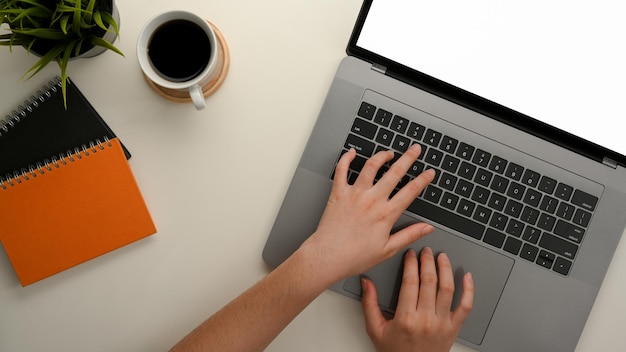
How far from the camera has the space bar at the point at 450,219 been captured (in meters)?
0.65

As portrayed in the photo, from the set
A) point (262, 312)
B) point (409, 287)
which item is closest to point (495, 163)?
point (409, 287)

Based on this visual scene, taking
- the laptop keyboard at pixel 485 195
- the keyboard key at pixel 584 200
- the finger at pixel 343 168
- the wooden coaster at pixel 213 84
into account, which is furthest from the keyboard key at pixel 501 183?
the wooden coaster at pixel 213 84

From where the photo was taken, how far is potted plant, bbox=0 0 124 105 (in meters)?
0.51

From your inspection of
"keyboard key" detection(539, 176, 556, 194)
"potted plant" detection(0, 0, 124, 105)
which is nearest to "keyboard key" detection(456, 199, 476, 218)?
"keyboard key" detection(539, 176, 556, 194)

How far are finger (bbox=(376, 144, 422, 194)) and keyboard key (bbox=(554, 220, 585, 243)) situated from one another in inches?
9.2

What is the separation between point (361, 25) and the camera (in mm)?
610

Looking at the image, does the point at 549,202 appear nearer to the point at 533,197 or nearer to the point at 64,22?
the point at 533,197

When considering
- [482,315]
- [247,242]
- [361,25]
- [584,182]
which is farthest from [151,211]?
[584,182]

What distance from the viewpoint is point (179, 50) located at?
0.59 metres

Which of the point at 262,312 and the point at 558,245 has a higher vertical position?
the point at 558,245

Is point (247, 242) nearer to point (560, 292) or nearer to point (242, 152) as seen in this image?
point (242, 152)

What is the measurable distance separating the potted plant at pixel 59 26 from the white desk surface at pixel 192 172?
9 centimetres

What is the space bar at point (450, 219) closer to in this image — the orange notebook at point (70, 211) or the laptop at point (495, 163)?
the laptop at point (495, 163)

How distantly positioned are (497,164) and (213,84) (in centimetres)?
42
